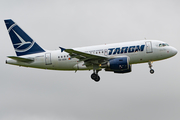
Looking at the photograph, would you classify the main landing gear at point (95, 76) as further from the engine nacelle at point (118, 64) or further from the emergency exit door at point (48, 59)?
the emergency exit door at point (48, 59)

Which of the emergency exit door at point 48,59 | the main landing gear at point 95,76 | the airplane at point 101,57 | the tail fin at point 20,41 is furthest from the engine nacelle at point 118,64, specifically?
the tail fin at point 20,41

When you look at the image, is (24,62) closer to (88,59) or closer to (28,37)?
(28,37)

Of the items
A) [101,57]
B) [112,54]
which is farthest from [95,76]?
[112,54]

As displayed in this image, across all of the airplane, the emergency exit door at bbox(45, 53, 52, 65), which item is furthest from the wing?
the emergency exit door at bbox(45, 53, 52, 65)

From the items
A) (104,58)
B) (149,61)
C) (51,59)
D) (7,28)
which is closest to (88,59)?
(104,58)

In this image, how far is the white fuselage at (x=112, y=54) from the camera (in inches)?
1822

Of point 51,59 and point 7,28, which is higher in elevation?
point 7,28

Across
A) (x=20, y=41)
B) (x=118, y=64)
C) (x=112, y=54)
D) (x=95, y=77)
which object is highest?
(x=20, y=41)

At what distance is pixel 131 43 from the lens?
46.9 m

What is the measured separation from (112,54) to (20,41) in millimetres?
15250

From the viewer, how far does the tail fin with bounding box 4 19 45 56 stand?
50625 millimetres

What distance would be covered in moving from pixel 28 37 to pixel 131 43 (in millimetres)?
16706

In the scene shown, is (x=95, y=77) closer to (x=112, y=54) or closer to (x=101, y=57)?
(x=101, y=57)

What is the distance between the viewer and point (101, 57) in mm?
45781
